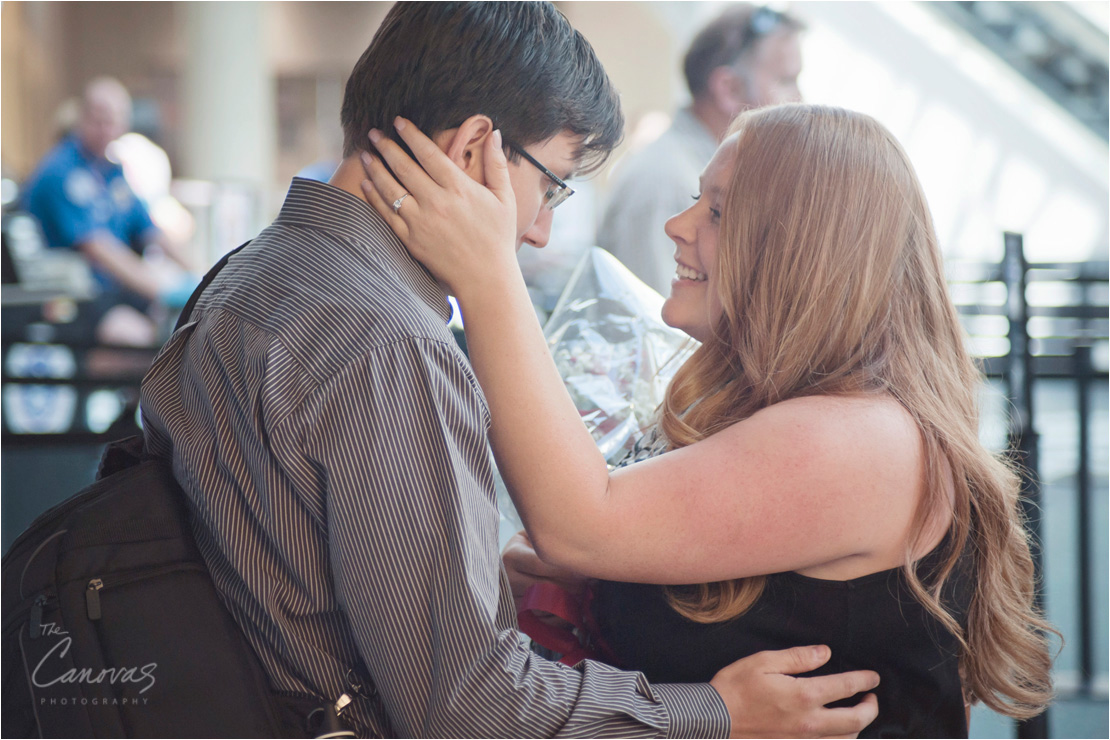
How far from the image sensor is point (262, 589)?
3.30 feet

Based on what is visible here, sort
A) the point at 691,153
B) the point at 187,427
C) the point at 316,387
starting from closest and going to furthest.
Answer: the point at 316,387 < the point at 187,427 < the point at 691,153

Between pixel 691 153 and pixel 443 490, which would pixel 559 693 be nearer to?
pixel 443 490

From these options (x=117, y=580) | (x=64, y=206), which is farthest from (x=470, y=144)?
(x=64, y=206)

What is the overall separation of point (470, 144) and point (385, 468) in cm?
48

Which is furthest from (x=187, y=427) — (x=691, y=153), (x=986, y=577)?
(x=691, y=153)

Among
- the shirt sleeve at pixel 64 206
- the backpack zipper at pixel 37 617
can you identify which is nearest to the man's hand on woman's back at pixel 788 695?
the backpack zipper at pixel 37 617

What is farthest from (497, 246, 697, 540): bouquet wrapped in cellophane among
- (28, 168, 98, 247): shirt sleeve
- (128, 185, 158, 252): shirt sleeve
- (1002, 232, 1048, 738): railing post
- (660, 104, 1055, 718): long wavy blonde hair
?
(128, 185, 158, 252): shirt sleeve

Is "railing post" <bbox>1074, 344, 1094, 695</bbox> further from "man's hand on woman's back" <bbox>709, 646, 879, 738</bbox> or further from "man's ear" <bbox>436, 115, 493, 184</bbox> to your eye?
"man's ear" <bbox>436, 115, 493, 184</bbox>

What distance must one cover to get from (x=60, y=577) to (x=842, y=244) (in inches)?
41.5

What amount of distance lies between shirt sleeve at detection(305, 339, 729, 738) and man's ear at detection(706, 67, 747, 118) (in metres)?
2.15

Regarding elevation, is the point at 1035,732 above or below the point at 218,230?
below

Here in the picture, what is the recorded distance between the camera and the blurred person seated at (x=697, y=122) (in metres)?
2.66

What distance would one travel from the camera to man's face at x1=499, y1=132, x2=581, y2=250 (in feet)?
4.10

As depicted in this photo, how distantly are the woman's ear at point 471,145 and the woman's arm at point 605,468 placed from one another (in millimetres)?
20
